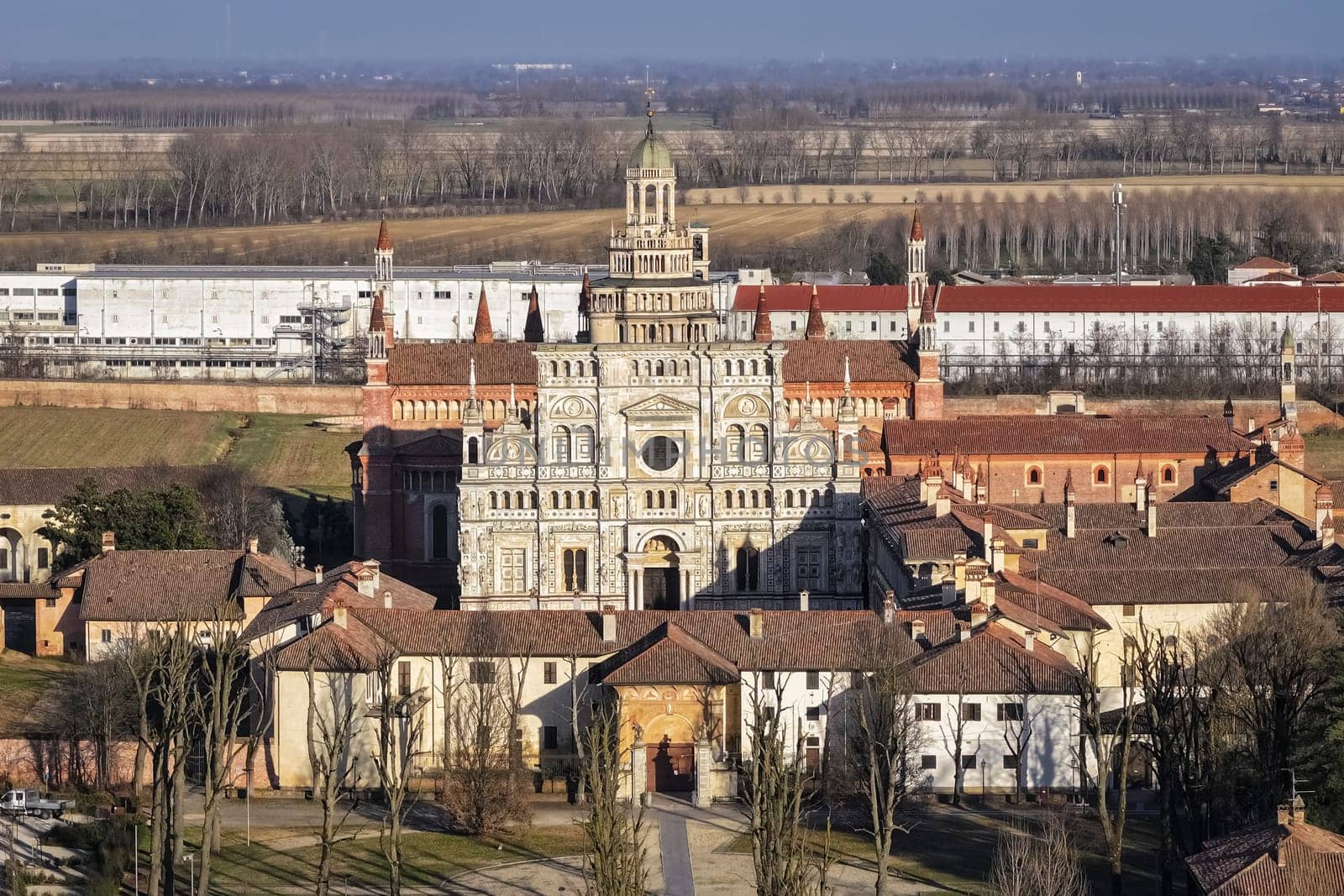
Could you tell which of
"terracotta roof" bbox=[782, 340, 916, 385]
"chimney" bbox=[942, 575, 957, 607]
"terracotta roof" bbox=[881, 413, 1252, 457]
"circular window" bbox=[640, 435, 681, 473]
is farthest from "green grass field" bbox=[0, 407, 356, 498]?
"chimney" bbox=[942, 575, 957, 607]

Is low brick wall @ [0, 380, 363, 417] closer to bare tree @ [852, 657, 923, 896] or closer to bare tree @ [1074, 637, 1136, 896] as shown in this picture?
bare tree @ [1074, 637, 1136, 896]

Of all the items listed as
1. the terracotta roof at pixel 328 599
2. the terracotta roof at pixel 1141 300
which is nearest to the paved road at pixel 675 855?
the terracotta roof at pixel 328 599

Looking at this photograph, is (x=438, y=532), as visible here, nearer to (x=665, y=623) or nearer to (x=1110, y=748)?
(x=665, y=623)

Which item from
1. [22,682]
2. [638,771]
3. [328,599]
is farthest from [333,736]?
[22,682]

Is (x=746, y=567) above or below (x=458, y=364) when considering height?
below

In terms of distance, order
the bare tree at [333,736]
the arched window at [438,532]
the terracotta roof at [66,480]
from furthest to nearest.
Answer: the terracotta roof at [66,480]
the arched window at [438,532]
the bare tree at [333,736]

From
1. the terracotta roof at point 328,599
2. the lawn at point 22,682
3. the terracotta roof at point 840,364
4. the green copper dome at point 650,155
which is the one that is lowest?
the lawn at point 22,682

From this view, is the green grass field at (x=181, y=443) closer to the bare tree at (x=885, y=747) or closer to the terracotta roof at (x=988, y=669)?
the terracotta roof at (x=988, y=669)
